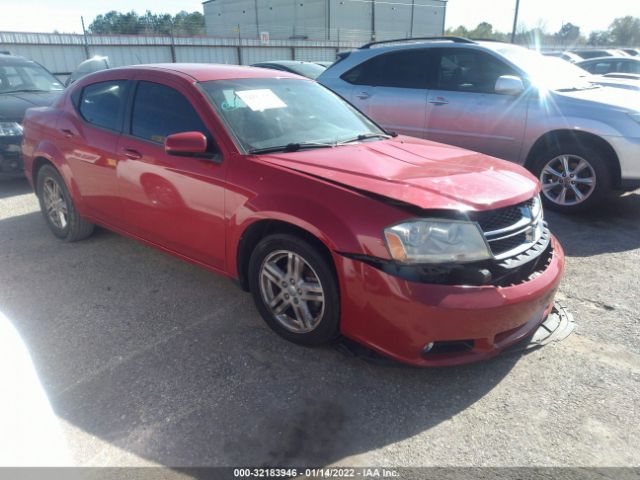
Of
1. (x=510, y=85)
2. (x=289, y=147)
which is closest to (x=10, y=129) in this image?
(x=289, y=147)

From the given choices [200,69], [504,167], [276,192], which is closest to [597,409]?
[504,167]

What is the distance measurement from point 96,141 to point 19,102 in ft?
13.8

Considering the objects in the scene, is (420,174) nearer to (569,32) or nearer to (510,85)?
(510,85)

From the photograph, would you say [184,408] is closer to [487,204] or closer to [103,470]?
[103,470]

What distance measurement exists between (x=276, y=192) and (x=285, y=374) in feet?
3.42

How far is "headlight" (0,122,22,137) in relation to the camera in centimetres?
663

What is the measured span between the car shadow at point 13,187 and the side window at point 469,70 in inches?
227

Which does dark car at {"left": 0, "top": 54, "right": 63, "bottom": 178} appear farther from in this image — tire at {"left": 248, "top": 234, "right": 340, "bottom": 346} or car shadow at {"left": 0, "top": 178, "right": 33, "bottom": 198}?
tire at {"left": 248, "top": 234, "right": 340, "bottom": 346}

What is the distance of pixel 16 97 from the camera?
291 inches

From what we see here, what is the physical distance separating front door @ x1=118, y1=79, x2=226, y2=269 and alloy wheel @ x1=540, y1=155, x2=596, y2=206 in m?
4.00

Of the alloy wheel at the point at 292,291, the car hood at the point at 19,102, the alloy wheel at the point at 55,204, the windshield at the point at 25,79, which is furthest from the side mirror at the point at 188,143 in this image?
the windshield at the point at 25,79

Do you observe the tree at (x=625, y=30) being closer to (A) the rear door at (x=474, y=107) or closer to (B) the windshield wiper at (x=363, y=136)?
(A) the rear door at (x=474, y=107)

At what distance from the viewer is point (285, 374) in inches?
110

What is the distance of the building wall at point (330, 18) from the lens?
44344mm
